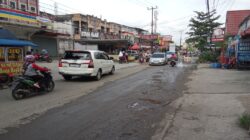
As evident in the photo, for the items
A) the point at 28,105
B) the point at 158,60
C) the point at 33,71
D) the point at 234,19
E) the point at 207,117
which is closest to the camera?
the point at 207,117

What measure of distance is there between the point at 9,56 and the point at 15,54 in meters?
0.52

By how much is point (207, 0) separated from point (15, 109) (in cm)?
3438

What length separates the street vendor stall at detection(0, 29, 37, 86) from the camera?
570 inches

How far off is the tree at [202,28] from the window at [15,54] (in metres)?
34.2

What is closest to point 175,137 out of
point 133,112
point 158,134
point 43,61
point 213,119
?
point 158,134

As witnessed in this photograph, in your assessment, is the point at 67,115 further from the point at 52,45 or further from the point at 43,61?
the point at 52,45

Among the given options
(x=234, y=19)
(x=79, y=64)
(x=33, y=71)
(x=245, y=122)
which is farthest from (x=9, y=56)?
(x=234, y=19)

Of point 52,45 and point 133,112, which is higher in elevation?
point 52,45

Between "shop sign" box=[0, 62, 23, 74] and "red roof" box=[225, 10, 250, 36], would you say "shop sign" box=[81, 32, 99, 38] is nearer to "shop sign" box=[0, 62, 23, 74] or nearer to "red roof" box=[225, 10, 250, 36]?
"red roof" box=[225, 10, 250, 36]

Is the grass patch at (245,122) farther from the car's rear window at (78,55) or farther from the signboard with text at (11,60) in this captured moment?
the signboard with text at (11,60)

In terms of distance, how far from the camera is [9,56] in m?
15.4

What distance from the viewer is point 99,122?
6777 mm

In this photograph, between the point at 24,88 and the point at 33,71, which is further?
the point at 33,71

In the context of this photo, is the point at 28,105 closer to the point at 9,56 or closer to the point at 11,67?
the point at 11,67
